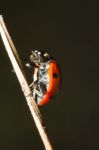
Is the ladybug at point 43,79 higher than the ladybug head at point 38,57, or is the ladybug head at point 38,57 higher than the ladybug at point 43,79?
the ladybug head at point 38,57

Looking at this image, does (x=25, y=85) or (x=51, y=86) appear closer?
(x=25, y=85)

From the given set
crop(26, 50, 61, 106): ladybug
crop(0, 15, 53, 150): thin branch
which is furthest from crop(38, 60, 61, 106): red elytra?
crop(0, 15, 53, 150): thin branch

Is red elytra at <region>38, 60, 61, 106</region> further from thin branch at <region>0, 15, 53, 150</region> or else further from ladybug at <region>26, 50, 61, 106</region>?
thin branch at <region>0, 15, 53, 150</region>

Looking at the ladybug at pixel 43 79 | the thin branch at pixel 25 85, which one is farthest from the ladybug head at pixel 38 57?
the thin branch at pixel 25 85

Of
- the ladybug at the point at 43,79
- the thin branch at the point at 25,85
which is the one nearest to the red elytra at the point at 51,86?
the ladybug at the point at 43,79

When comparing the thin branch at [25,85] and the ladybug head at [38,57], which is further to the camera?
the ladybug head at [38,57]

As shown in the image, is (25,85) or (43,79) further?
(43,79)

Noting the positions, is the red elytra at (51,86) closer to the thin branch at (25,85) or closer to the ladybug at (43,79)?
the ladybug at (43,79)

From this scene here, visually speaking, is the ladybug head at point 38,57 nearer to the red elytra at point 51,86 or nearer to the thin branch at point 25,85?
Result: the red elytra at point 51,86

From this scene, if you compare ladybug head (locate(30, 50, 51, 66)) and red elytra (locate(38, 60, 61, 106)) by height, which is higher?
ladybug head (locate(30, 50, 51, 66))
